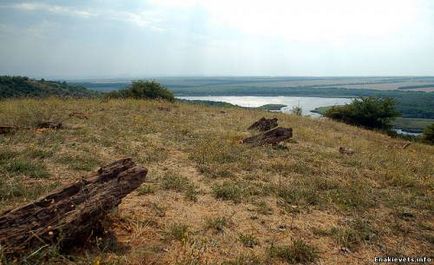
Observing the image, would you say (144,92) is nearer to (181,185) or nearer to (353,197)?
(181,185)

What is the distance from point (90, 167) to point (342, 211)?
489cm

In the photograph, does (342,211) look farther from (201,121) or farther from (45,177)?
(201,121)

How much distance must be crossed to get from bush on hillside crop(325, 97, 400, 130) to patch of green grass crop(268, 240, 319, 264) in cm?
2458

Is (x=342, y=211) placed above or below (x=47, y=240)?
below

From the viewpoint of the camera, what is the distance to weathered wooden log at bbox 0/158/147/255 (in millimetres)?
3709

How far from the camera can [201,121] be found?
48.8 ft

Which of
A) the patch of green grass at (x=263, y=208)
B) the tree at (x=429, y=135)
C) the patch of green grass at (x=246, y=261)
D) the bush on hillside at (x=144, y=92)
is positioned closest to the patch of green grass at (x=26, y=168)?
the patch of green grass at (x=263, y=208)

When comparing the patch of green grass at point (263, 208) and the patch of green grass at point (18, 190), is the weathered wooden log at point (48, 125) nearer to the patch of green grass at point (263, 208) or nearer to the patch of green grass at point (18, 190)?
the patch of green grass at point (18, 190)

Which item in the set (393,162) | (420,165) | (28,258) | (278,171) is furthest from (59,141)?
(420,165)

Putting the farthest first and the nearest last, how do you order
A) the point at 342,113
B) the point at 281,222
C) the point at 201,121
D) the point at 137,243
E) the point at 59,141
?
the point at 342,113 → the point at 201,121 → the point at 59,141 → the point at 281,222 → the point at 137,243

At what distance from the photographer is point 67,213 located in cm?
409

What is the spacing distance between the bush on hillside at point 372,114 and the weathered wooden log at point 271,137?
1821 centimetres

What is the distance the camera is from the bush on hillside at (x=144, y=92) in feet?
83.6

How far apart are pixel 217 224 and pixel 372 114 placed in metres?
25.5
